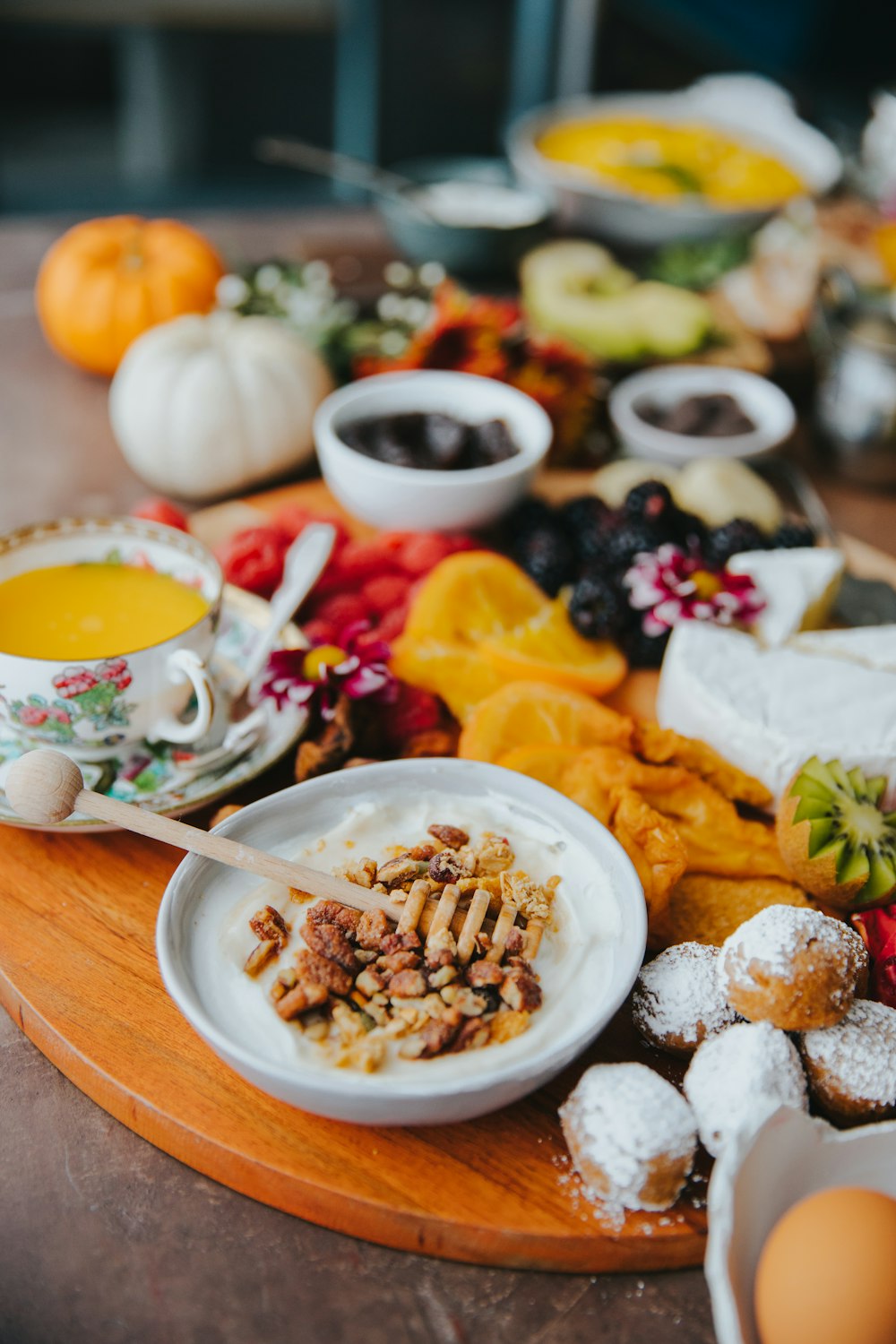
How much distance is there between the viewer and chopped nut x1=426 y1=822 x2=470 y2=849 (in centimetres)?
127

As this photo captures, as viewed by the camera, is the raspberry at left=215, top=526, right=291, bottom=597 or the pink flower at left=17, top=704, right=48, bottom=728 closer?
the pink flower at left=17, top=704, right=48, bottom=728

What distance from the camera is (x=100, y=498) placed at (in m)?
2.25

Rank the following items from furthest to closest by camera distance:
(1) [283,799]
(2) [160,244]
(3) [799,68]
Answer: (3) [799,68] < (2) [160,244] < (1) [283,799]

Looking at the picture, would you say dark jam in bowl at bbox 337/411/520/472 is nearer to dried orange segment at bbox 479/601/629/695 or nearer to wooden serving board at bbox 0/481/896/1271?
dried orange segment at bbox 479/601/629/695

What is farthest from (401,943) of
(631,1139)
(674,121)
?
(674,121)

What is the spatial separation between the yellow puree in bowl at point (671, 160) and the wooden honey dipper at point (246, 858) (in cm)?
230

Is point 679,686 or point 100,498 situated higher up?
point 679,686

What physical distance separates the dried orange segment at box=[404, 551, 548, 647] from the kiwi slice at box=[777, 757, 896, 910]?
533 millimetres

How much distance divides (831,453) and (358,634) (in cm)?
133

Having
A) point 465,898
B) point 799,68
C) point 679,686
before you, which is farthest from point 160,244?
point 799,68

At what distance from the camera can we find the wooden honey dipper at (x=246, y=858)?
3.81ft

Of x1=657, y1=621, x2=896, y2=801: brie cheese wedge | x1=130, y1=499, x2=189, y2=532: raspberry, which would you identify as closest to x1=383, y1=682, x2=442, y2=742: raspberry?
x1=657, y1=621, x2=896, y2=801: brie cheese wedge

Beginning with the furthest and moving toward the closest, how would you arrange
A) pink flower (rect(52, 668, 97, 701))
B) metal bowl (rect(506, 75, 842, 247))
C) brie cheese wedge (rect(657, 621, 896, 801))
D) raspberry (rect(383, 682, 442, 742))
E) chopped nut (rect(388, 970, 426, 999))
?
metal bowl (rect(506, 75, 842, 247)) → raspberry (rect(383, 682, 442, 742)) → brie cheese wedge (rect(657, 621, 896, 801)) → pink flower (rect(52, 668, 97, 701)) → chopped nut (rect(388, 970, 426, 999))

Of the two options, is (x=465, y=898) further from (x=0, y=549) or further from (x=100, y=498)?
(x=100, y=498)
